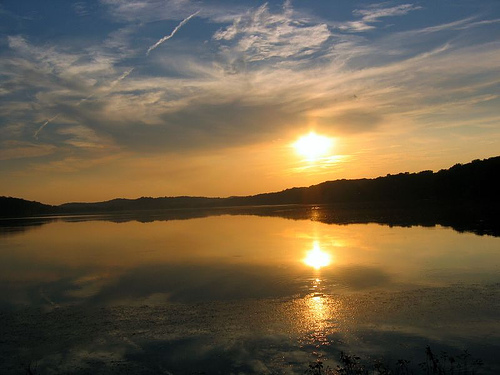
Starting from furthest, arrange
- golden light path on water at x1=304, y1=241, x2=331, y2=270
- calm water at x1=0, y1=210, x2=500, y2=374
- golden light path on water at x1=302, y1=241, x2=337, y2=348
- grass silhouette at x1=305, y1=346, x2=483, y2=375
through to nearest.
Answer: golden light path on water at x1=304, y1=241, x2=331, y2=270
golden light path on water at x1=302, y1=241, x2=337, y2=348
calm water at x1=0, y1=210, x2=500, y2=374
grass silhouette at x1=305, y1=346, x2=483, y2=375

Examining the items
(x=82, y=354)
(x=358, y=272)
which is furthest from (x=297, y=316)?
(x=358, y=272)

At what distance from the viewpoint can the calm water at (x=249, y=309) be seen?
885 cm

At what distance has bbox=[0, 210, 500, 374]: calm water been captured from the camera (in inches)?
348

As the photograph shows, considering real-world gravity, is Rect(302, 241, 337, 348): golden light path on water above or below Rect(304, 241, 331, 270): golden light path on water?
below

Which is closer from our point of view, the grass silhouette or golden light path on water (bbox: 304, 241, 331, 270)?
the grass silhouette

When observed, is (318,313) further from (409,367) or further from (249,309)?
(409,367)

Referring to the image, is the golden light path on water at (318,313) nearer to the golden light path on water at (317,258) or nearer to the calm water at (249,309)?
the calm water at (249,309)

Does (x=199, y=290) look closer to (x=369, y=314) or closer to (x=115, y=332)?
(x=115, y=332)

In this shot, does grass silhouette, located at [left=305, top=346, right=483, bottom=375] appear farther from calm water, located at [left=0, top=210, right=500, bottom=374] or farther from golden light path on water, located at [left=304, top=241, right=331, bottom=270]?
golden light path on water, located at [left=304, top=241, right=331, bottom=270]

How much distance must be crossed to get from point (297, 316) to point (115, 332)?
4776 mm

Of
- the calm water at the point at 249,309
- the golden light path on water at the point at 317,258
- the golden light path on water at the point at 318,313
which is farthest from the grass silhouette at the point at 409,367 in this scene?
the golden light path on water at the point at 317,258

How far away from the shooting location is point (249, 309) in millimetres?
12461

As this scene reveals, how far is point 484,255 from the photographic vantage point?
19.4 metres


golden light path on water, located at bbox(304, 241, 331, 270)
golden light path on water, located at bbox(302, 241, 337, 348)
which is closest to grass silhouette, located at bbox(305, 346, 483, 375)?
golden light path on water, located at bbox(302, 241, 337, 348)
